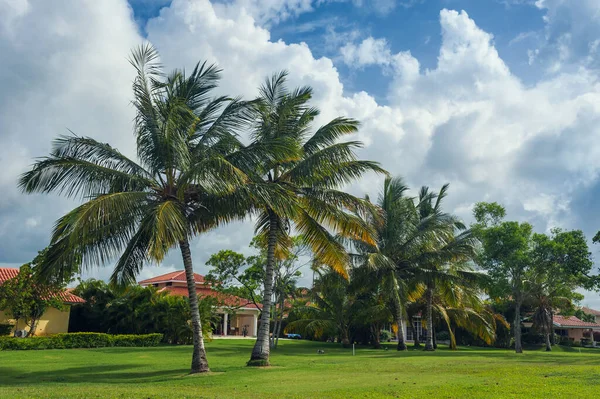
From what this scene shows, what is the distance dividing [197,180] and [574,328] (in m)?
59.0

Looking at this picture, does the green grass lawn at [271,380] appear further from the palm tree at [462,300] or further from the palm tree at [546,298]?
the palm tree at [546,298]

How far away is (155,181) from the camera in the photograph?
61.9ft

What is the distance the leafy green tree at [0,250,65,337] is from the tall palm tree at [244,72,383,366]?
1409cm

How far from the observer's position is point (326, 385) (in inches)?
570

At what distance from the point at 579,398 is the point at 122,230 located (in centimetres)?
1391

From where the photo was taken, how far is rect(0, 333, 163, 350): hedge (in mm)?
27797

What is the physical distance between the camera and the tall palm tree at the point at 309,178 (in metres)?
20.5

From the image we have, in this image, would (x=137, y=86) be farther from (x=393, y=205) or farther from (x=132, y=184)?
(x=393, y=205)

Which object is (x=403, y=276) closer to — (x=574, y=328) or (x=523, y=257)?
(x=523, y=257)

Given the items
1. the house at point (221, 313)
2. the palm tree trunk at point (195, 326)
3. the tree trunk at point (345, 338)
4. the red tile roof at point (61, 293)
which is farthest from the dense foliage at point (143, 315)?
the palm tree trunk at point (195, 326)

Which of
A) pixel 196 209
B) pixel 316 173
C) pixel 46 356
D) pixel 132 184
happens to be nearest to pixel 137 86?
pixel 132 184

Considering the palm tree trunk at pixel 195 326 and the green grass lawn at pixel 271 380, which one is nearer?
the green grass lawn at pixel 271 380

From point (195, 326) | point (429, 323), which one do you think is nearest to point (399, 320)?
point (429, 323)

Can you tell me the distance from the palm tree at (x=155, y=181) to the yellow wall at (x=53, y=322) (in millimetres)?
20121
